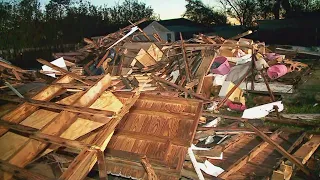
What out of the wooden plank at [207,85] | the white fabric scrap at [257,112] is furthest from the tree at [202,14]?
the white fabric scrap at [257,112]

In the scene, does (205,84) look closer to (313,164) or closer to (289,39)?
(313,164)

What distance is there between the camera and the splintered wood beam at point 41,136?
9.67 feet

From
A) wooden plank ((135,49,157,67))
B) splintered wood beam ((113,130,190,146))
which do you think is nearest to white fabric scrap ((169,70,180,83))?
wooden plank ((135,49,157,67))

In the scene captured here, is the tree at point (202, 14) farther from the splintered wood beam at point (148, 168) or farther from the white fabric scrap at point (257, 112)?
the splintered wood beam at point (148, 168)

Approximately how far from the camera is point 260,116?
6.57m

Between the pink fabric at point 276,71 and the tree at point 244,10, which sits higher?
the tree at point 244,10

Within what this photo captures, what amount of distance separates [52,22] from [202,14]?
86.0 feet

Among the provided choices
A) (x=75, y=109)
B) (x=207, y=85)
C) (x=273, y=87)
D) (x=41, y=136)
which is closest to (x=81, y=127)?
(x=75, y=109)

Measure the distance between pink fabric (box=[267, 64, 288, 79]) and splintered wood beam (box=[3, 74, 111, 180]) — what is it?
6633 mm

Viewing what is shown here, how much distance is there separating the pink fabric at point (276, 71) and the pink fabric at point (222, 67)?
127cm

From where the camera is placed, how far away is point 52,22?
21.1 meters

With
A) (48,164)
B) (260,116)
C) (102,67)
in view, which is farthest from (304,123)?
(102,67)

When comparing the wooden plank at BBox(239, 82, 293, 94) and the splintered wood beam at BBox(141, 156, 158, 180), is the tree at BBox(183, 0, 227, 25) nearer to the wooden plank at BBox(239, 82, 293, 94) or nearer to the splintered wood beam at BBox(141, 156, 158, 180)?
the wooden plank at BBox(239, 82, 293, 94)

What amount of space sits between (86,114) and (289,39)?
24041 mm
